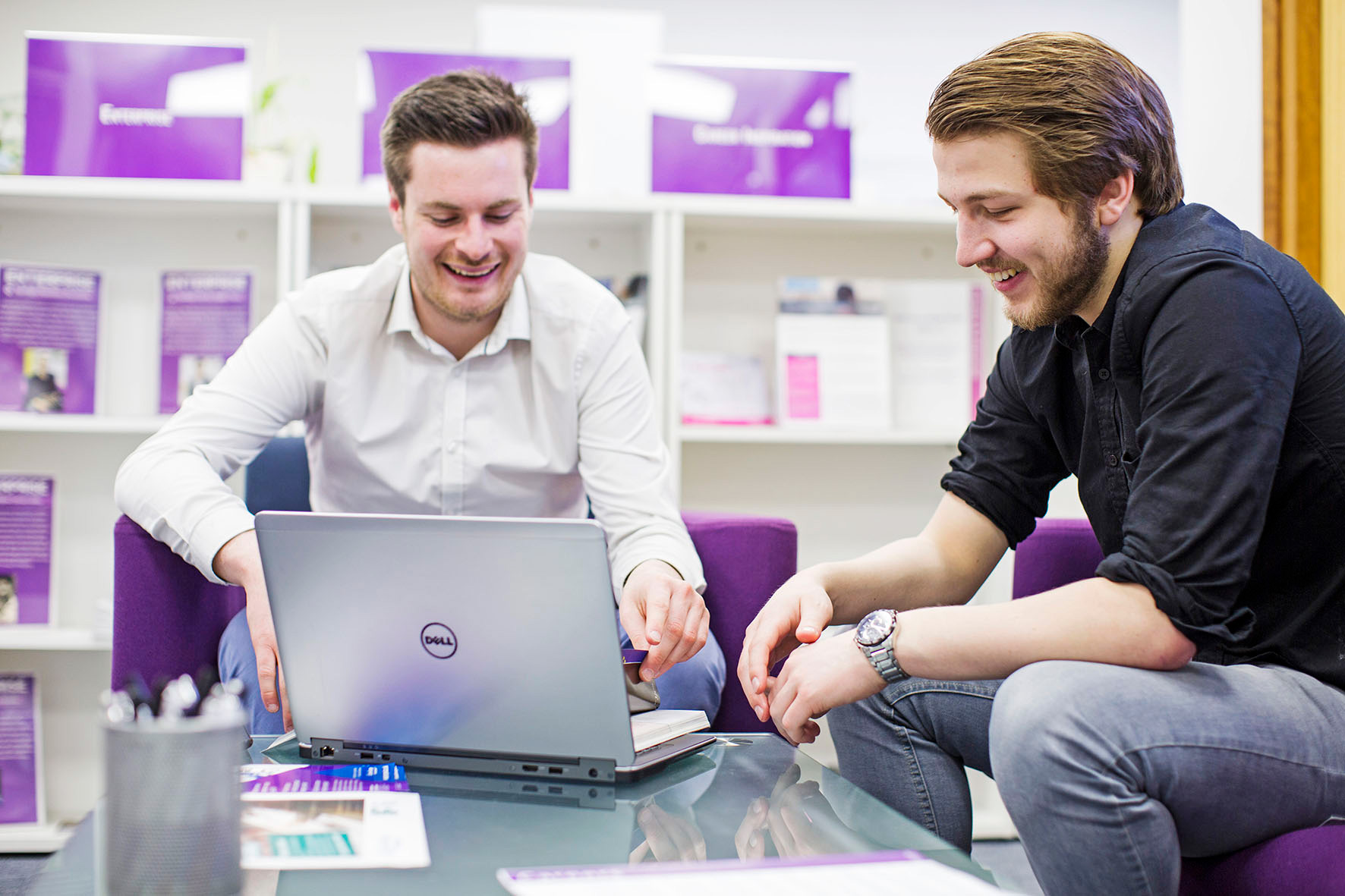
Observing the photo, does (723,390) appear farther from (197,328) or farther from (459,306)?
(197,328)

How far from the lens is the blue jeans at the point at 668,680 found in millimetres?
1388

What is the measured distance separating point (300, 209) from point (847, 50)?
1.67 metres

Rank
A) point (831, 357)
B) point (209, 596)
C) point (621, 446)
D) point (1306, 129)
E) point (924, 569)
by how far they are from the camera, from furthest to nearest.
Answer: point (831, 357)
point (1306, 129)
point (621, 446)
point (209, 596)
point (924, 569)

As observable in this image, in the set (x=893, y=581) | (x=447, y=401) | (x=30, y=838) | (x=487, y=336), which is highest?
(x=487, y=336)

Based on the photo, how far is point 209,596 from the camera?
1.62 m

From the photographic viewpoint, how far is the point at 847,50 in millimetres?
3113

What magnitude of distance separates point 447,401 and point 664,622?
0.70 meters

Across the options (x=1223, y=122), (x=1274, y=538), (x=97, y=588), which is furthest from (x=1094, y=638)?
(x=97, y=588)

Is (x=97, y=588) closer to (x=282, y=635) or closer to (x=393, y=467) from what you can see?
(x=393, y=467)

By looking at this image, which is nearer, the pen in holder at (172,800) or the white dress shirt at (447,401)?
the pen in holder at (172,800)

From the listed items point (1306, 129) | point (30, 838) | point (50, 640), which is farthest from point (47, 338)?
point (1306, 129)

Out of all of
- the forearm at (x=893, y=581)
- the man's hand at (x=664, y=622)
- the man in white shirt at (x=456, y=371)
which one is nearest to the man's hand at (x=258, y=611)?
the man in white shirt at (x=456, y=371)

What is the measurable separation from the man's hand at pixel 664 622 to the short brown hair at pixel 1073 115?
22.9 inches

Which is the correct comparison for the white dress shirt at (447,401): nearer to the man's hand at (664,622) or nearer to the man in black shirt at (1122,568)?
the man's hand at (664,622)
